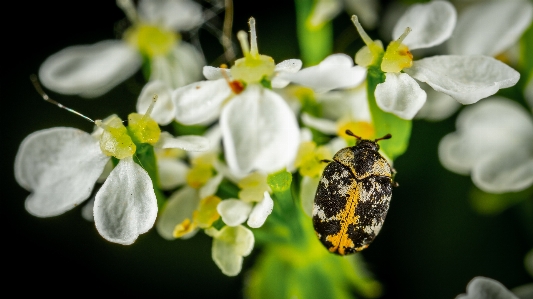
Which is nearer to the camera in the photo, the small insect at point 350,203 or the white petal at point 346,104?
the small insect at point 350,203

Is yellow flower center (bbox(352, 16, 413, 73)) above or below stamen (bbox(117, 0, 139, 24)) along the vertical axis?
above

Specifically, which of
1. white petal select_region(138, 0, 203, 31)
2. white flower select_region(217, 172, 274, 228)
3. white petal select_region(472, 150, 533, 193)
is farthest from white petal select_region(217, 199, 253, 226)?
white petal select_region(138, 0, 203, 31)

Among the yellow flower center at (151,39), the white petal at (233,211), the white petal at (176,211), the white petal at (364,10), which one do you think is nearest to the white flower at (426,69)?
the white petal at (233,211)

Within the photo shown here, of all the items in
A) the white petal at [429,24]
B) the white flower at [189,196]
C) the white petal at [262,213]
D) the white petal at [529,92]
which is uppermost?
the white petal at [429,24]

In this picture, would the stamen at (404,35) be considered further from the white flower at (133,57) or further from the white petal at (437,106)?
the white flower at (133,57)

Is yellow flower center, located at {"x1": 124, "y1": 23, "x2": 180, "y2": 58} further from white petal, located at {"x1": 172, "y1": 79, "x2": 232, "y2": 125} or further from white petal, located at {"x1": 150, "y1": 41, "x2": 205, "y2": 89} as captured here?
white petal, located at {"x1": 172, "y1": 79, "x2": 232, "y2": 125}

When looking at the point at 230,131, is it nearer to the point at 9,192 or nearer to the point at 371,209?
the point at 371,209
